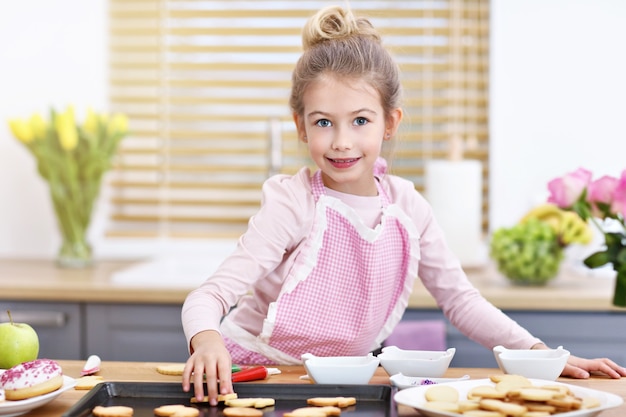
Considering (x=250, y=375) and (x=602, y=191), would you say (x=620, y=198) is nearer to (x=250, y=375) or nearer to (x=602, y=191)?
(x=602, y=191)

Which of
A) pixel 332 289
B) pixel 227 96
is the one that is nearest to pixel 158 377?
pixel 332 289

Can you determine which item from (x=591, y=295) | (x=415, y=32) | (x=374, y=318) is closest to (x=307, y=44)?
(x=374, y=318)

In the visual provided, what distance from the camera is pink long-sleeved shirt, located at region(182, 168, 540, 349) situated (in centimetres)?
152

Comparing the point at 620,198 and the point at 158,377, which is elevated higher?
the point at 620,198

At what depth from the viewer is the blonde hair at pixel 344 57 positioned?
1604mm

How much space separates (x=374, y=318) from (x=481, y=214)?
1.48 m

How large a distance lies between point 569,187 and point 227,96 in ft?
6.02

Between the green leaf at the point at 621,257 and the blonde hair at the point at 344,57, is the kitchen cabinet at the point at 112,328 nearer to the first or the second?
the blonde hair at the point at 344,57

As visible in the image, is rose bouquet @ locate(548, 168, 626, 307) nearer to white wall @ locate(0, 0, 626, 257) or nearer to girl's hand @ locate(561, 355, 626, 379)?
girl's hand @ locate(561, 355, 626, 379)

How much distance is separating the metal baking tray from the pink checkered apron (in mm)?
398

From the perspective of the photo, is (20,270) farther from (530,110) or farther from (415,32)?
(530,110)

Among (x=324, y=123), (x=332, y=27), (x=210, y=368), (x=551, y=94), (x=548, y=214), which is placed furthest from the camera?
(x=551, y=94)

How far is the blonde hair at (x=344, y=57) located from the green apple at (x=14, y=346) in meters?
0.64

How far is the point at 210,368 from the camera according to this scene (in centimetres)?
122
